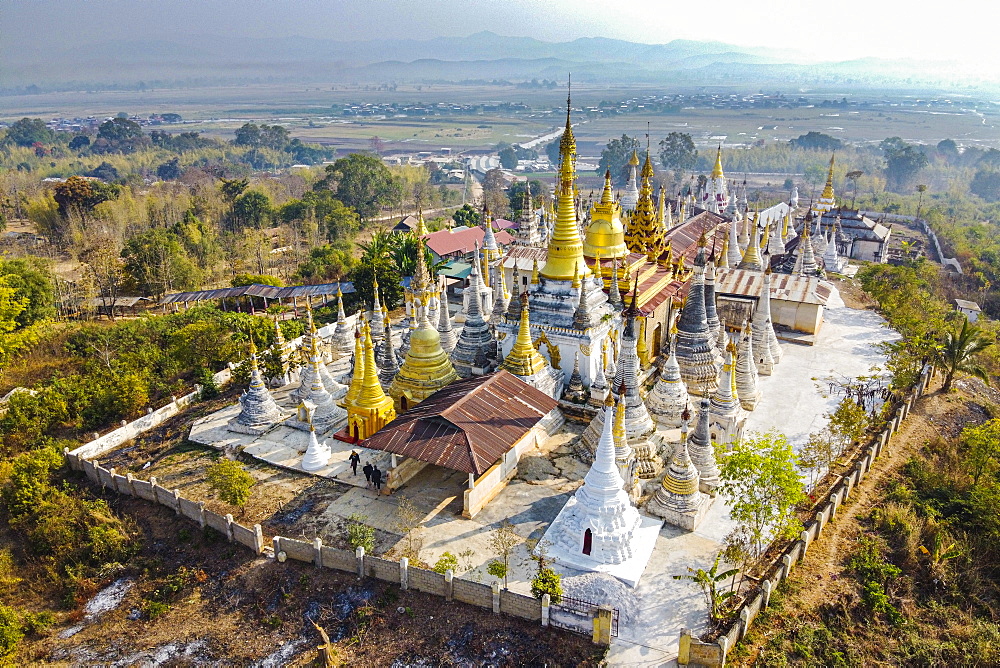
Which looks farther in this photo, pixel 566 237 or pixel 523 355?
pixel 566 237

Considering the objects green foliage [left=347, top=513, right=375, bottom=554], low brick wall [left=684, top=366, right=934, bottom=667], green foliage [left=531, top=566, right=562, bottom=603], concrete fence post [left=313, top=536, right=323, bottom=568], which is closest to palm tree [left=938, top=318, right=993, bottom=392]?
low brick wall [left=684, top=366, right=934, bottom=667]

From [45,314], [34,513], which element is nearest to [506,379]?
[34,513]

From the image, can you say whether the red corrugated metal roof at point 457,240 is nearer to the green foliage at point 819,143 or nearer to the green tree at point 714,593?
the green tree at point 714,593

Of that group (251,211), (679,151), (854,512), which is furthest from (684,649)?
(679,151)

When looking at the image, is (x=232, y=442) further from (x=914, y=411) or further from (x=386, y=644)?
(x=914, y=411)

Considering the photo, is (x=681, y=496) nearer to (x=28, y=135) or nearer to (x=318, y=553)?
(x=318, y=553)

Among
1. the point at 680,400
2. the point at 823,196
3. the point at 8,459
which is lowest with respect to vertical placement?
the point at 8,459
